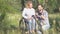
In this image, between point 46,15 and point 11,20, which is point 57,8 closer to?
point 46,15

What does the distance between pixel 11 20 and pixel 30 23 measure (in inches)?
6.9

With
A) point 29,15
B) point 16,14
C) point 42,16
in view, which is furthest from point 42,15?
point 16,14

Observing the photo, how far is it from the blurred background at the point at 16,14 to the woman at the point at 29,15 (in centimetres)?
4

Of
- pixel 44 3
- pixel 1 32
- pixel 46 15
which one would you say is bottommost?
pixel 1 32

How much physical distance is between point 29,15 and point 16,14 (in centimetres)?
12

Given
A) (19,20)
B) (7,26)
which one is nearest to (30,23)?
(19,20)

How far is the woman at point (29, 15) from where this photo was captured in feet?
5.49

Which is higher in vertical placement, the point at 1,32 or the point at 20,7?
the point at 20,7

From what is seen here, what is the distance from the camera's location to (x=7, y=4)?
5.47 ft

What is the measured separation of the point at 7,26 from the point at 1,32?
0.24 ft

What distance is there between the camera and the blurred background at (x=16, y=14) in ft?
5.37

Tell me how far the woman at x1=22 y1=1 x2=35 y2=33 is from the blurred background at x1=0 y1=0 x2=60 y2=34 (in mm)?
37

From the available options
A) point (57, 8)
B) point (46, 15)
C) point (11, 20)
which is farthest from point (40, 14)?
point (11, 20)

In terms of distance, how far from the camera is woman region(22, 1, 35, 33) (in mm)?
1672
